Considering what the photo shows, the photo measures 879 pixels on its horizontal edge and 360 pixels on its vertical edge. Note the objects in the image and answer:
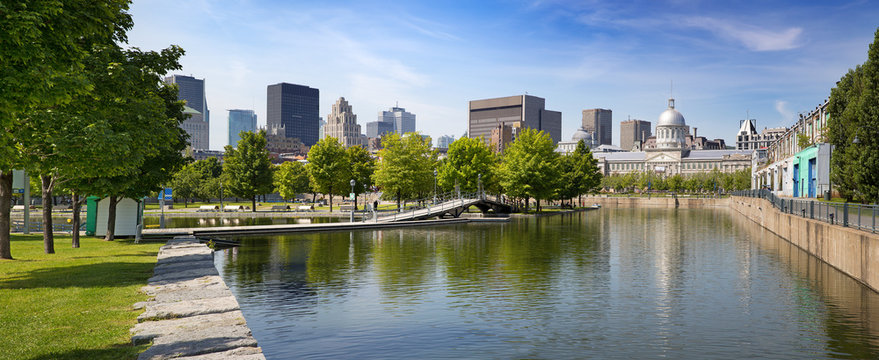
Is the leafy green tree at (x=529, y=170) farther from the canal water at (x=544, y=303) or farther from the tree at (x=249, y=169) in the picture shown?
the canal water at (x=544, y=303)

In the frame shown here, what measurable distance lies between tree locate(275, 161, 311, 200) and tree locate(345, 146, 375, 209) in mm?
19149

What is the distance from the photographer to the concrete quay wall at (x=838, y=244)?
80.1ft

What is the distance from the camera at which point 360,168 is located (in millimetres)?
90812

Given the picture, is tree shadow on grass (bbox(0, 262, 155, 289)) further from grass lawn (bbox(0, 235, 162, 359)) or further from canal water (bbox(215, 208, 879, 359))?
canal water (bbox(215, 208, 879, 359))

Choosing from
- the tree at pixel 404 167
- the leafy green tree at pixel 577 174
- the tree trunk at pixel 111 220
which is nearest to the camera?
the tree trunk at pixel 111 220

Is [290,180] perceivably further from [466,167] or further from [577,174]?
[577,174]

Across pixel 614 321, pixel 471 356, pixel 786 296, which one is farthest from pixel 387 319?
pixel 786 296

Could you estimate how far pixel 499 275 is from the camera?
89.4 ft

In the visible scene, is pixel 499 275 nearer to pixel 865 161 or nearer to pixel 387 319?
pixel 387 319

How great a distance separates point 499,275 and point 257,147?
6504cm

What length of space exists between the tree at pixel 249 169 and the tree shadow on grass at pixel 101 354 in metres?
A: 74.1

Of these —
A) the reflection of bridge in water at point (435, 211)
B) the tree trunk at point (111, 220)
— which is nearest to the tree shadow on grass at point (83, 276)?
the tree trunk at point (111, 220)

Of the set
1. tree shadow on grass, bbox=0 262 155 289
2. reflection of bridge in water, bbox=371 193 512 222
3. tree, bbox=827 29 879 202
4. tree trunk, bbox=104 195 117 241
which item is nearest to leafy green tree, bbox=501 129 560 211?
reflection of bridge in water, bbox=371 193 512 222

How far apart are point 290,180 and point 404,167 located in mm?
40005
